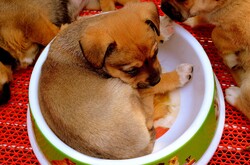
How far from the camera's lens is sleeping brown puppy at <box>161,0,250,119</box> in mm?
2270

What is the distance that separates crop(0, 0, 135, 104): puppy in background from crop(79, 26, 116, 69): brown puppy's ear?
711 mm

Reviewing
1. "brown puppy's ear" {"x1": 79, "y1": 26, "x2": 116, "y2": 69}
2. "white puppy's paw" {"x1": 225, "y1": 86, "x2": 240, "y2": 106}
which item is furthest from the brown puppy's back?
"white puppy's paw" {"x1": 225, "y1": 86, "x2": 240, "y2": 106}

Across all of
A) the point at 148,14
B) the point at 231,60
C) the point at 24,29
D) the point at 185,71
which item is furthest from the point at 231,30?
the point at 24,29

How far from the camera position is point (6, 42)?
252cm

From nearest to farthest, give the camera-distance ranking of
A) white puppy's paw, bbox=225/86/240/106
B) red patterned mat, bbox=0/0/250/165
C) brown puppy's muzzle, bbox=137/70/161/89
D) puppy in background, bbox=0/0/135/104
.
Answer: brown puppy's muzzle, bbox=137/70/161/89
red patterned mat, bbox=0/0/250/165
white puppy's paw, bbox=225/86/240/106
puppy in background, bbox=0/0/135/104

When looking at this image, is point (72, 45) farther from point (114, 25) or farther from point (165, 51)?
point (165, 51)

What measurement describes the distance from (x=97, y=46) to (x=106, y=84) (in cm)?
23

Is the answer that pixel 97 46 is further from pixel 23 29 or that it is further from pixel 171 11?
pixel 23 29

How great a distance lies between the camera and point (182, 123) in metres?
2.31

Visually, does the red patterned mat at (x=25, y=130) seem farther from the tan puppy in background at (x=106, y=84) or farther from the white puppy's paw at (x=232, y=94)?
the tan puppy in background at (x=106, y=84)

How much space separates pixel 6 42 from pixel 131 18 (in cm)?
95

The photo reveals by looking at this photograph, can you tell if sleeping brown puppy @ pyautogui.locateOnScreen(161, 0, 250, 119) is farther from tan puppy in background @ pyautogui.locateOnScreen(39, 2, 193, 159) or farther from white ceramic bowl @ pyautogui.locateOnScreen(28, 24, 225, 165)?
tan puppy in background @ pyautogui.locateOnScreen(39, 2, 193, 159)

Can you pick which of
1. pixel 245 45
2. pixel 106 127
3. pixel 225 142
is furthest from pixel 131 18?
pixel 225 142

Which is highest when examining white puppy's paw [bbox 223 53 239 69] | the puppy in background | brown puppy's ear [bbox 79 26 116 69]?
brown puppy's ear [bbox 79 26 116 69]
